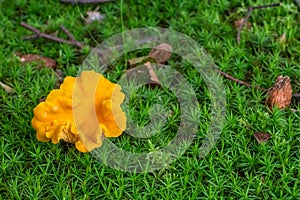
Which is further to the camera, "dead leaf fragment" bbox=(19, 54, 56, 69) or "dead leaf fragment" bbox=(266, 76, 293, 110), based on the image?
"dead leaf fragment" bbox=(19, 54, 56, 69)

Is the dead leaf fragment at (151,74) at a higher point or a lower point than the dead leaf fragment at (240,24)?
lower

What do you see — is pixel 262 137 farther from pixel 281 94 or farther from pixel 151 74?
pixel 151 74

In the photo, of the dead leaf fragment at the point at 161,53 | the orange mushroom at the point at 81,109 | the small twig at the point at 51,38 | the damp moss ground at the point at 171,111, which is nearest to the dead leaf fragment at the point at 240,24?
the damp moss ground at the point at 171,111

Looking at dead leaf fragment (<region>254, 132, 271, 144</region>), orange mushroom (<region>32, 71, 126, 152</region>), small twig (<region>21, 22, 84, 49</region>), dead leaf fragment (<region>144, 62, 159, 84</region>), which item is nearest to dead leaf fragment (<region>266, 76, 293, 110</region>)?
dead leaf fragment (<region>254, 132, 271, 144</region>)

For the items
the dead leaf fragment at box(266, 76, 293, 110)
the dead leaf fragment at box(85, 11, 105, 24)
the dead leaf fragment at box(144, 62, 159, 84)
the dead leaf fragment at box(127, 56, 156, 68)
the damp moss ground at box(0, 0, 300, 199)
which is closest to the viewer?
the damp moss ground at box(0, 0, 300, 199)

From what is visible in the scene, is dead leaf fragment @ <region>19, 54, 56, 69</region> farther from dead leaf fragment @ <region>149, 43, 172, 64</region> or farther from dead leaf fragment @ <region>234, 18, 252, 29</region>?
dead leaf fragment @ <region>234, 18, 252, 29</region>

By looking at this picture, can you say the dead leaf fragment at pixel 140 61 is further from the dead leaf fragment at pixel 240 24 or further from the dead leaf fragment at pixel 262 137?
the dead leaf fragment at pixel 262 137

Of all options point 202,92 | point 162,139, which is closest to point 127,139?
point 162,139
